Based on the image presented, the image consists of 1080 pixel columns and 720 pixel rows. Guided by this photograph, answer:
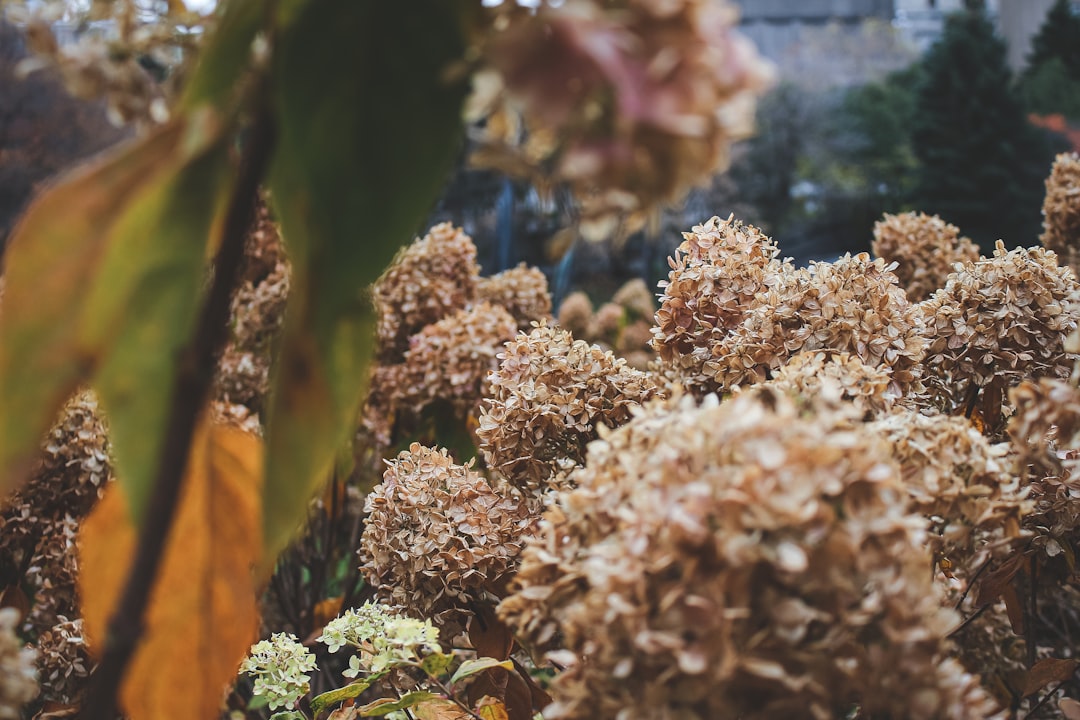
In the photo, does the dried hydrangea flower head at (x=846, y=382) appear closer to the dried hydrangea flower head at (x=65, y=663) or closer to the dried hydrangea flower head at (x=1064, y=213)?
the dried hydrangea flower head at (x=65, y=663)

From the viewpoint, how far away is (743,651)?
439 millimetres

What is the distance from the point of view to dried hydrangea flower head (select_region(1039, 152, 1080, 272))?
162 centimetres

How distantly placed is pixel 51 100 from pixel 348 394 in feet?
16.5

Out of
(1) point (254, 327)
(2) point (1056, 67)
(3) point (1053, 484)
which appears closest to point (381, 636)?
(3) point (1053, 484)

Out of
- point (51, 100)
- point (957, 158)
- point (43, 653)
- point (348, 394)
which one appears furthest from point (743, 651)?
point (957, 158)

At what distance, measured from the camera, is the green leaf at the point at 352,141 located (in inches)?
12.0

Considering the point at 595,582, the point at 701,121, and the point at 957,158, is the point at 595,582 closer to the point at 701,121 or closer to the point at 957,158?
the point at 701,121

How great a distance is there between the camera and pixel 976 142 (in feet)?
21.8

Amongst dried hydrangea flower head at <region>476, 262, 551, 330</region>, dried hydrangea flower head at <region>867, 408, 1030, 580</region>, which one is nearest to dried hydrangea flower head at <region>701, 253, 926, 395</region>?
dried hydrangea flower head at <region>867, 408, 1030, 580</region>

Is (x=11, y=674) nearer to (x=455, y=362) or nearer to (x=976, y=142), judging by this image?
(x=455, y=362)

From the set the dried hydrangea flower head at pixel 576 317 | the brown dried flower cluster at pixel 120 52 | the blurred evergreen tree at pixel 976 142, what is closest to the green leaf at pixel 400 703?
the brown dried flower cluster at pixel 120 52

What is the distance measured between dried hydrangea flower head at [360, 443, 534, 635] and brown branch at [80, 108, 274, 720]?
0.48 meters

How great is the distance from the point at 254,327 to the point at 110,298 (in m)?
1.37

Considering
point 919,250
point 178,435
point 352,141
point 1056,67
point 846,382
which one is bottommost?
point 1056,67
